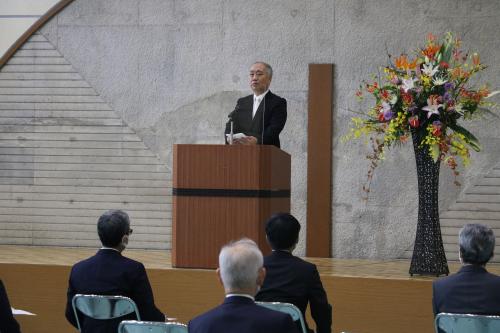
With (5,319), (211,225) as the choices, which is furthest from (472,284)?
(211,225)

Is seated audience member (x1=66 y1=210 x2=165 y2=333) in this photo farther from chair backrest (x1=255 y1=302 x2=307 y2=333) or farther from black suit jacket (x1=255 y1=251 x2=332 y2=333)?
chair backrest (x1=255 y1=302 x2=307 y2=333)

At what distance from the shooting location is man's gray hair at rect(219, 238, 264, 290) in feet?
10.2

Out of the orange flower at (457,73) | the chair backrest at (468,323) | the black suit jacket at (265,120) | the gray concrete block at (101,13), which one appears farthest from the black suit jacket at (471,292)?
the gray concrete block at (101,13)

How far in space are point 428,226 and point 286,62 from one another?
3220 millimetres

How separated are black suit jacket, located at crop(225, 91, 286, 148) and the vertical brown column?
2217 millimetres

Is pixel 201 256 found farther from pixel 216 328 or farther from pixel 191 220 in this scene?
pixel 216 328

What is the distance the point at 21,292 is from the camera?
6.75 metres

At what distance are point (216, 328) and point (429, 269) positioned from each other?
3.42 metres

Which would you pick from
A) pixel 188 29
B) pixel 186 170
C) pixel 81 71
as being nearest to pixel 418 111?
pixel 186 170

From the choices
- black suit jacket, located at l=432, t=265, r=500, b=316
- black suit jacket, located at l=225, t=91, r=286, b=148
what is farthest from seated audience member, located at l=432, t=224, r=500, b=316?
black suit jacket, located at l=225, t=91, r=286, b=148

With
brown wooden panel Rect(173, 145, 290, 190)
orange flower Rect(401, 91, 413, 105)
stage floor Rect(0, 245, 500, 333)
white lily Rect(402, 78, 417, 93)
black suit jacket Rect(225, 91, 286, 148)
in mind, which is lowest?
stage floor Rect(0, 245, 500, 333)

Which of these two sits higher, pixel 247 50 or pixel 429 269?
pixel 247 50

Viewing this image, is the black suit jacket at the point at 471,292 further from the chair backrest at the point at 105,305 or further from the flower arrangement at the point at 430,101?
the flower arrangement at the point at 430,101

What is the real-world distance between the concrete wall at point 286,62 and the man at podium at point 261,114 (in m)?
2.26
